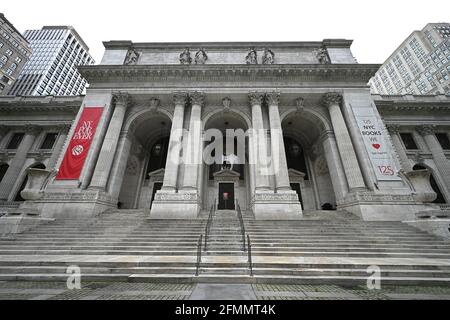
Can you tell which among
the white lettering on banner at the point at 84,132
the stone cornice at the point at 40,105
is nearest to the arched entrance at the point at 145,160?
the white lettering on banner at the point at 84,132

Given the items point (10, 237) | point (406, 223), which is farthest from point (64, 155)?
point (406, 223)

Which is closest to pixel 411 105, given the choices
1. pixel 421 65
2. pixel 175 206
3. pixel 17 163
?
pixel 175 206

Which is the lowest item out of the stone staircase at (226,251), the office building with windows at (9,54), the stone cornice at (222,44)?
the stone staircase at (226,251)

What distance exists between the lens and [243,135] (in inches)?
734

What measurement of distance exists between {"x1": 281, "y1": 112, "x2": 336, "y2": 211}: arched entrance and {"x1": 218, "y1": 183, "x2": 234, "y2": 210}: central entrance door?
6318 millimetres

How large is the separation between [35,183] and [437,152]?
110 ft

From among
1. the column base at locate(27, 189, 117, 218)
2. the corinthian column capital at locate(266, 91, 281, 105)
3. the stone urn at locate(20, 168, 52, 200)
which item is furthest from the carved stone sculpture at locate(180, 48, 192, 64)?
the stone urn at locate(20, 168, 52, 200)

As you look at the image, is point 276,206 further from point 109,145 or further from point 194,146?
point 109,145

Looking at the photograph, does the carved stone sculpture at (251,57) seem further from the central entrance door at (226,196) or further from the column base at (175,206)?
the column base at (175,206)

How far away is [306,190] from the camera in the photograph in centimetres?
1891

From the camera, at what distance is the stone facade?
12594 mm

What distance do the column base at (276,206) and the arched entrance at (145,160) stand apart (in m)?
10.8

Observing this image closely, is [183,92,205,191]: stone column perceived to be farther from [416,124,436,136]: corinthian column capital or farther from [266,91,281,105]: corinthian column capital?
[416,124,436,136]: corinthian column capital

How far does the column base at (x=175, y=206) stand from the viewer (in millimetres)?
11930
